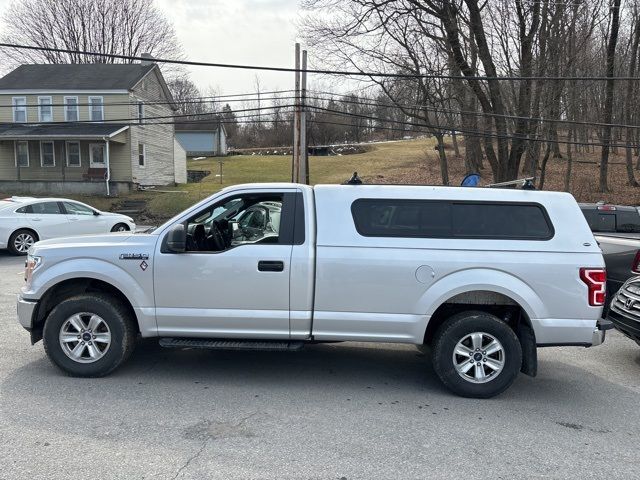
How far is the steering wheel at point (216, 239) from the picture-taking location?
17.4 ft

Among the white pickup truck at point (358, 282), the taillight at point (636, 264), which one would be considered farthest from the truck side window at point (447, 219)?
the taillight at point (636, 264)

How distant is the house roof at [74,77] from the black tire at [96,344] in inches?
1159

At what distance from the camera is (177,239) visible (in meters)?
4.73

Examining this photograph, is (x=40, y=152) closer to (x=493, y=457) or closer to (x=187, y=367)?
(x=187, y=367)

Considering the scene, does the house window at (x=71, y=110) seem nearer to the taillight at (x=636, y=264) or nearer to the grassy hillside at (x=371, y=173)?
the grassy hillside at (x=371, y=173)

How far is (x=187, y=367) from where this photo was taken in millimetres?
5383

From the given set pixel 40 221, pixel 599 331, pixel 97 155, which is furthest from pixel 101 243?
pixel 97 155

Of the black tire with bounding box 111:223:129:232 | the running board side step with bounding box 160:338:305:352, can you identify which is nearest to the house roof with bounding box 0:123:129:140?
the black tire with bounding box 111:223:129:232

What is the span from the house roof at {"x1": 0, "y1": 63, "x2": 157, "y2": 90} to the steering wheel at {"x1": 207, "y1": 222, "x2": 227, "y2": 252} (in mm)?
29052

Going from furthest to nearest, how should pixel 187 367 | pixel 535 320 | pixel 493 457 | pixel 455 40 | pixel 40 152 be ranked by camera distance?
pixel 40 152
pixel 455 40
pixel 187 367
pixel 535 320
pixel 493 457

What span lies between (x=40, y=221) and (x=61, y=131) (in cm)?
2029

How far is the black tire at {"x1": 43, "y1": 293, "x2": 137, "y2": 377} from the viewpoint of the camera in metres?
4.87

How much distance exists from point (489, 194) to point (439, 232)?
610 millimetres

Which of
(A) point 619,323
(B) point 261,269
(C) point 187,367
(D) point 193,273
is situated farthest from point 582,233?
(C) point 187,367
